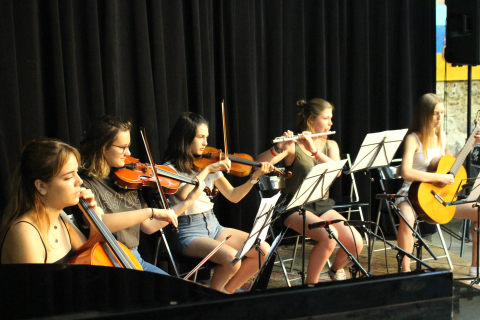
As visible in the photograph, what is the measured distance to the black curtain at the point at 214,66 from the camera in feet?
8.73

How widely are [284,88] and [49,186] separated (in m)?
2.76

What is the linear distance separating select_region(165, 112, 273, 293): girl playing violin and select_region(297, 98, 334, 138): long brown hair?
694 mm

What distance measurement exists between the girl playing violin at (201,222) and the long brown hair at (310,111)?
2.28 feet

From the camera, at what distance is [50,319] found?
877mm

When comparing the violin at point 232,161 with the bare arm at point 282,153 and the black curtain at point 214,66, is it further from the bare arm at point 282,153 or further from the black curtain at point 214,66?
the black curtain at point 214,66

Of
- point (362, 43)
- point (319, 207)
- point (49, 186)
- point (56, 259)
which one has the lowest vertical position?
point (319, 207)

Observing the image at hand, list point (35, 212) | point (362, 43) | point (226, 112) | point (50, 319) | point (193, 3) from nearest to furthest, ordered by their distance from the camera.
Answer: point (50, 319), point (35, 212), point (193, 3), point (226, 112), point (362, 43)

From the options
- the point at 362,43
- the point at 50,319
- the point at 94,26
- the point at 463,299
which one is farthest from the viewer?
the point at 362,43

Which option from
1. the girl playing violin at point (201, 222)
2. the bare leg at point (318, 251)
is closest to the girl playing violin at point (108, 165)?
the girl playing violin at point (201, 222)

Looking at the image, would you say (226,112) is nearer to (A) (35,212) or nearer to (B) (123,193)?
(B) (123,193)

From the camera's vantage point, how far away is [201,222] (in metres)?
2.63

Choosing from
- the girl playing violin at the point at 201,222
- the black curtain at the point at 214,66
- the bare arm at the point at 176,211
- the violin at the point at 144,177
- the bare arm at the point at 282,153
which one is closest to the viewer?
the violin at the point at 144,177

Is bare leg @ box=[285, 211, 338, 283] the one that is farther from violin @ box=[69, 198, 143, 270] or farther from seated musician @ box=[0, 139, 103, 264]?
seated musician @ box=[0, 139, 103, 264]

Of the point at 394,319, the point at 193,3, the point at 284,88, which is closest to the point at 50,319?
the point at 394,319
